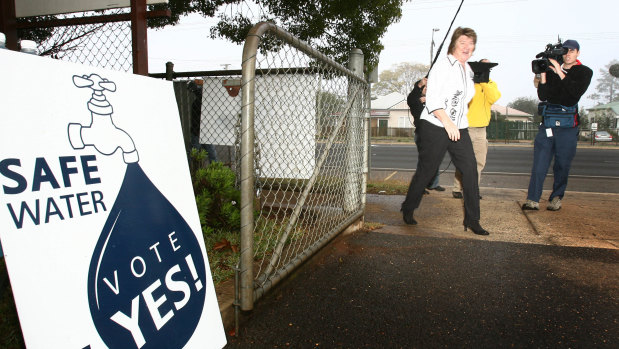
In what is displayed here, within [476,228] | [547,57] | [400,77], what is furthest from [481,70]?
[400,77]

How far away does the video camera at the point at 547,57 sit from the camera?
4.50 m

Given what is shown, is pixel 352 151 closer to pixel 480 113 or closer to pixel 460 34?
pixel 460 34

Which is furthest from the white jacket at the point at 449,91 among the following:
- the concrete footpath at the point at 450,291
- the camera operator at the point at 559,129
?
the camera operator at the point at 559,129

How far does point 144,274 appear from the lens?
1.44 meters

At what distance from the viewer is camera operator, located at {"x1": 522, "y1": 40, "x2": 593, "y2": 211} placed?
445cm

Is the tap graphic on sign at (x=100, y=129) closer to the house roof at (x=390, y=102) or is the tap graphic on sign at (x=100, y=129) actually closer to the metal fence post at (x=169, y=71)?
the metal fence post at (x=169, y=71)

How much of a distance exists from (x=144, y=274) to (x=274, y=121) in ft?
6.82

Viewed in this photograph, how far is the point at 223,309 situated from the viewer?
2.04 m

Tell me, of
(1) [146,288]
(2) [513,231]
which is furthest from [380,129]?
(1) [146,288]

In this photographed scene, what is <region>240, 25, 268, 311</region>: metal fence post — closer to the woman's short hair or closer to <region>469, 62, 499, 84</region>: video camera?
the woman's short hair

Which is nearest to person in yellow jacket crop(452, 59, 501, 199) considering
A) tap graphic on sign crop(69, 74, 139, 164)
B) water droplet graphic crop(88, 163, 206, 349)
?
water droplet graphic crop(88, 163, 206, 349)

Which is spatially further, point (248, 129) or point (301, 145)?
point (301, 145)

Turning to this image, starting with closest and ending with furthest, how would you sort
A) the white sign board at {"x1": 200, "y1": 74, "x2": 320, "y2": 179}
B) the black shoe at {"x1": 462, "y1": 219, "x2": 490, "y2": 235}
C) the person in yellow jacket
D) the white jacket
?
the white sign board at {"x1": 200, "y1": 74, "x2": 320, "y2": 179} → the white jacket → the black shoe at {"x1": 462, "y1": 219, "x2": 490, "y2": 235} → the person in yellow jacket

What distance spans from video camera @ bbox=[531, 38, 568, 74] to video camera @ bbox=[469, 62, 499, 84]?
28.8 inches
